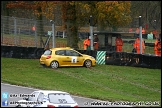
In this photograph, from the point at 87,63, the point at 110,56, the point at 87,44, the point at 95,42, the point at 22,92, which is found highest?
the point at 95,42

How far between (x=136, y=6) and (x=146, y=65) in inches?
525

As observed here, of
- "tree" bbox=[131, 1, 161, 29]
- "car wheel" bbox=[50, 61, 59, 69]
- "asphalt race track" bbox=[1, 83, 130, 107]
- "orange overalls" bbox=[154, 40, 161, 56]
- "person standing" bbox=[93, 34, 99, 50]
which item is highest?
"tree" bbox=[131, 1, 161, 29]

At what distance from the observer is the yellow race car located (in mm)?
26891

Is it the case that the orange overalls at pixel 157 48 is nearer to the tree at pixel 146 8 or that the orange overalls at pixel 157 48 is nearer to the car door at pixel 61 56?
the car door at pixel 61 56

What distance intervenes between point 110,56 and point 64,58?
3154mm

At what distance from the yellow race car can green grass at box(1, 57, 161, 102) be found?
494 mm

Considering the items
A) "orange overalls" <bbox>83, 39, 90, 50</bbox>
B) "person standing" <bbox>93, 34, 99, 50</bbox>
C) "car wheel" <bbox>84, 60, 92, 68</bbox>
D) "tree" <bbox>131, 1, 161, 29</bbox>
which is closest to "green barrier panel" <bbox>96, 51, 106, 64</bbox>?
"car wheel" <bbox>84, 60, 92, 68</bbox>

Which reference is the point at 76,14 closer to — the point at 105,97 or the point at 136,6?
the point at 136,6

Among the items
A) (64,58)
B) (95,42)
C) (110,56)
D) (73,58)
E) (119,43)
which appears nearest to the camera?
(64,58)

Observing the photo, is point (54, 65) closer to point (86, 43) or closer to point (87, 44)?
point (87, 44)

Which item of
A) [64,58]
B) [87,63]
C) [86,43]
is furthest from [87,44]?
[64,58]

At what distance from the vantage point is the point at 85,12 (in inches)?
1495

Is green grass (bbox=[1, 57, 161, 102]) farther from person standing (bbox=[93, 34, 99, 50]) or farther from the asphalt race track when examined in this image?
person standing (bbox=[93, 34, 99, 50])

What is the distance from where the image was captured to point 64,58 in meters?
27.2
